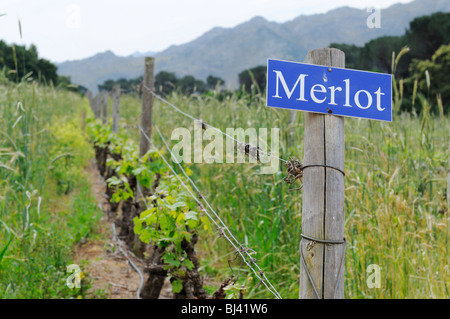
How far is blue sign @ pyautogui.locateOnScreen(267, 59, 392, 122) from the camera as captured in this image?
1396mm

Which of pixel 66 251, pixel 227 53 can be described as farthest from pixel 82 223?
pixel 227 53

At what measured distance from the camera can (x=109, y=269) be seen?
3621 mm

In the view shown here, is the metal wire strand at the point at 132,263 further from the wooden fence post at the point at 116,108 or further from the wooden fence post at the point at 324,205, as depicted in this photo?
Answer: the wooden fence post at the point at 324,205

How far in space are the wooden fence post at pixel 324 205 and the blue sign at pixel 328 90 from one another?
4 cm

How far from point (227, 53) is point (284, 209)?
7352 inches

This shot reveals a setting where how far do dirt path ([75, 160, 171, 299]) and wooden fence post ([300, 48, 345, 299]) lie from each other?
211 cm

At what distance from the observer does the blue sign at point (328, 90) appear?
1.40 metres

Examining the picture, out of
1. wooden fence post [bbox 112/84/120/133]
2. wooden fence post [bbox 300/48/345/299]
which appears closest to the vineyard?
wooden fence post [bbox 300/48/345/299]

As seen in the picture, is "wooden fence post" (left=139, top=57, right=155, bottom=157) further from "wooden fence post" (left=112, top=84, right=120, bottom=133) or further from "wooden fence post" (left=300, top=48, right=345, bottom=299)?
"wooden fence post" (left=300, top=48, right=345, bottom=299)

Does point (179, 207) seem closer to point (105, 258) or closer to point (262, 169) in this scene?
point (262, 169)

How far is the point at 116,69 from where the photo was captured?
7279 inches

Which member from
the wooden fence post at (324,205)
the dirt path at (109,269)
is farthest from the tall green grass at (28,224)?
the wooden fence post at (324,205)

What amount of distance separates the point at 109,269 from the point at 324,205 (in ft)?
8.83
